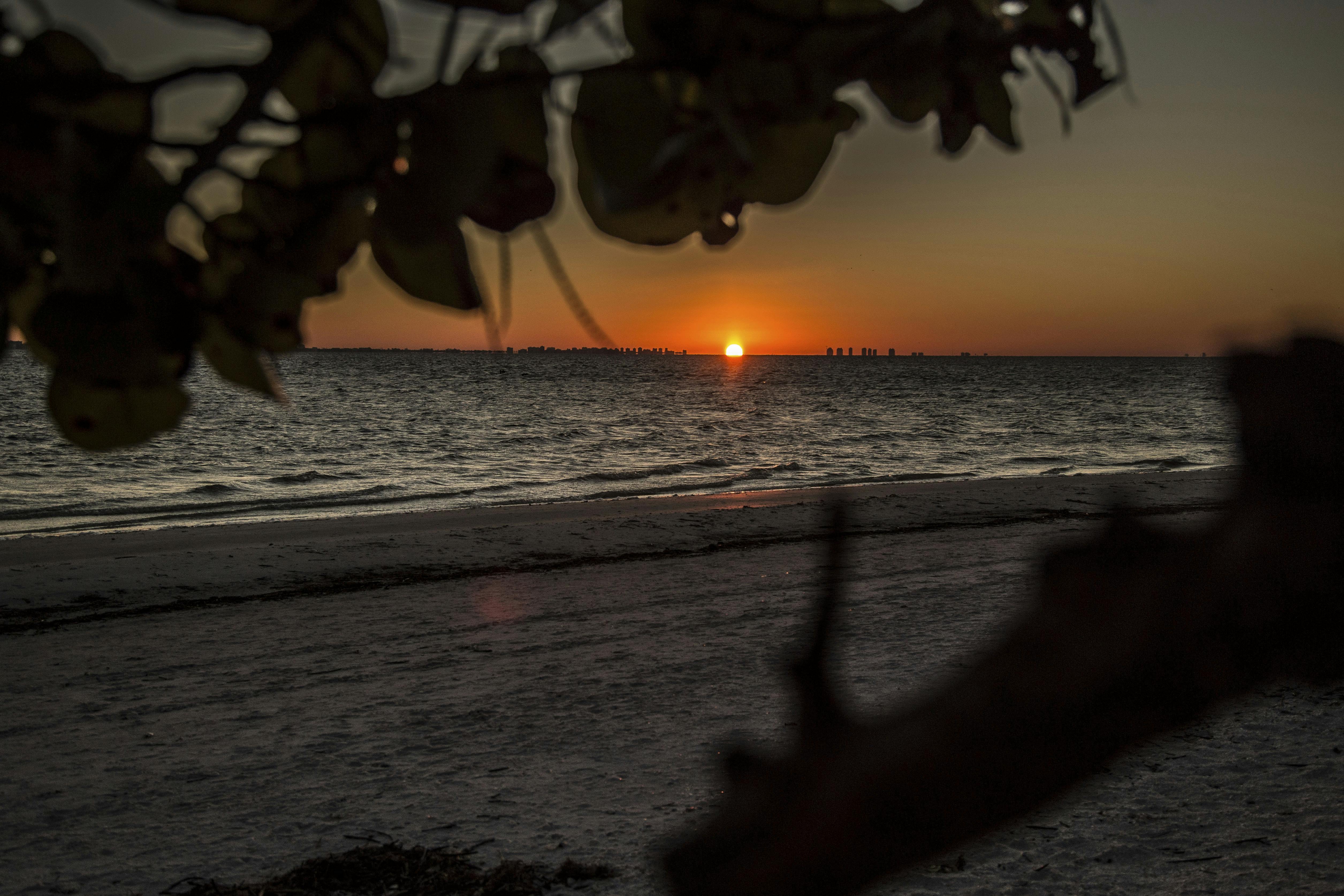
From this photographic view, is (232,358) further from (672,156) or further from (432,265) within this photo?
(672,156)

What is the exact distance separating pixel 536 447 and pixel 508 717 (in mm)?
26436

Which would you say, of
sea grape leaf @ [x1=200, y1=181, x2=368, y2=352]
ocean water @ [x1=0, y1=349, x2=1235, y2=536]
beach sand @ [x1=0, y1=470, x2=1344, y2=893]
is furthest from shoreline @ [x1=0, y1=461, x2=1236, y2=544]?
sea grape leaf @ [x1=200, y1=181, x2=368, y2=352]

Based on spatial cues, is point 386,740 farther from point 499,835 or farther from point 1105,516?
point 1105,516

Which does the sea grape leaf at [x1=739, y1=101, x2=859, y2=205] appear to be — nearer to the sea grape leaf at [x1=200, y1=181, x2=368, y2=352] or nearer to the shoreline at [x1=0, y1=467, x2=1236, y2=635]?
the sea grape leaf at [x1=200, y1=181, x2=368, y2=352]

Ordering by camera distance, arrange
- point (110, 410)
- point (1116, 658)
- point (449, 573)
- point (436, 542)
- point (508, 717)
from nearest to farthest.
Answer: point (1116, 658)
point (110, 410)
point (508, 717)
point (449, 573)
point (436, 542)

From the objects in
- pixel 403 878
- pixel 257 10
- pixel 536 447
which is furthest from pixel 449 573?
pixel 536 447

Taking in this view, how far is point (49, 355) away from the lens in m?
0.70

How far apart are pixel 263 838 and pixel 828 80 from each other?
486 centimetres

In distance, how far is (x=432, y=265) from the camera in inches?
23.7

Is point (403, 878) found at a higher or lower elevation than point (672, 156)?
lower

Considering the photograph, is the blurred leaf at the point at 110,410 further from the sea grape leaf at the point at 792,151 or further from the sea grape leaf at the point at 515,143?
the sea grape leaf at the point at 792,151

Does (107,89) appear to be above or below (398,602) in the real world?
above

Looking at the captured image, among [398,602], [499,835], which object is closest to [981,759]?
[499,835]

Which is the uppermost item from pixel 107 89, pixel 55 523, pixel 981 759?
pixel 107 89
